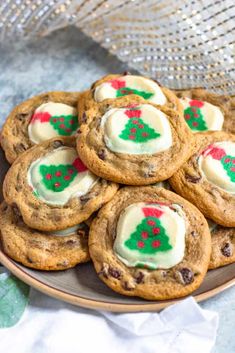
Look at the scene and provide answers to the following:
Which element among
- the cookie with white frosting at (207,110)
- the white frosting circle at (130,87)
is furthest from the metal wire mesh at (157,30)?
the white frosting circle at (130,87)

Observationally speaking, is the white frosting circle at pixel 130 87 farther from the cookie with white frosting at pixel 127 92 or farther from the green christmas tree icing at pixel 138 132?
the green christmas tree icing at pixel 138 132

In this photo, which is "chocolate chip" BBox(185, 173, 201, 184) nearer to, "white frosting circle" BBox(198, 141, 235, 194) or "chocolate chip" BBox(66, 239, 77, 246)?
"white frosting circle" BBox(198, 141, 235, 194)

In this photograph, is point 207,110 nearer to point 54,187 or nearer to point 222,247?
point 222,247

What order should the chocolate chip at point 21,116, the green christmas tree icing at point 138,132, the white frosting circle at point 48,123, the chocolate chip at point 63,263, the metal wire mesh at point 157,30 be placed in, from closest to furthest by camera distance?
the chocolate chip at point 63,263 < the green christmas tree icing at point 138,132 < the white frosting circle at point 48,123 < the chocolate chip at point 21,116 < the metal wire mesh at point 157,30

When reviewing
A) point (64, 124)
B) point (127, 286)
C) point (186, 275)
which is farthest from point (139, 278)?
point (64, 124)

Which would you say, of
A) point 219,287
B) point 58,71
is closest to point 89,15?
point 58,71

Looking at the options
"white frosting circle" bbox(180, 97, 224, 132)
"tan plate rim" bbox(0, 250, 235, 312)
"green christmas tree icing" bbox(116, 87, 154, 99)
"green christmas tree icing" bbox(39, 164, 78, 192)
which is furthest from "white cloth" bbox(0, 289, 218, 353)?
"green christmas tree icing" bbox(116, 87, 154, 99)
